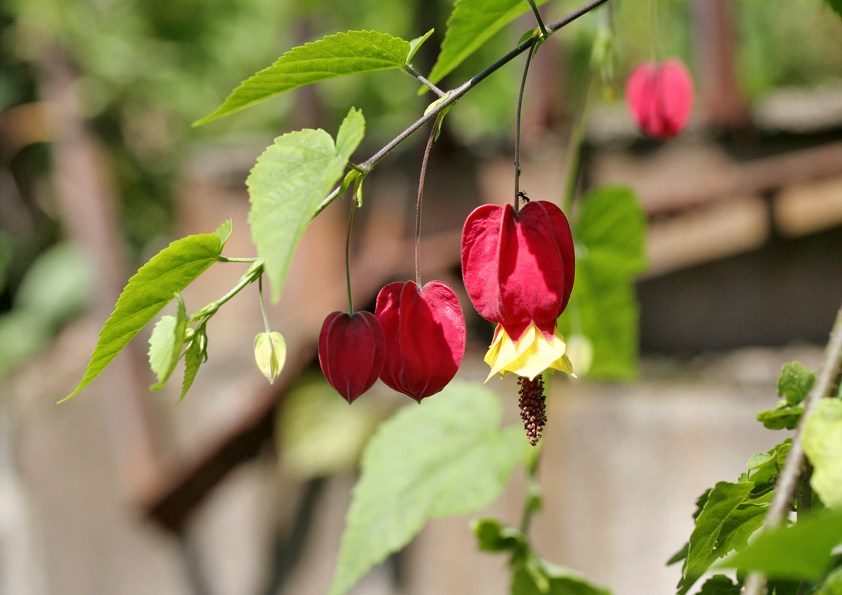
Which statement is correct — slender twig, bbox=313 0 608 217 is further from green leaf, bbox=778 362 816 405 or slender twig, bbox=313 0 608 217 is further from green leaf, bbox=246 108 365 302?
green leaf, bbox=778 362 816 405

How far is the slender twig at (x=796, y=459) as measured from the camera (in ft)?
0.61

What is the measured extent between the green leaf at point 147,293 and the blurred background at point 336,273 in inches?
14.4

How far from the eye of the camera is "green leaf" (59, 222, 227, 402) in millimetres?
262

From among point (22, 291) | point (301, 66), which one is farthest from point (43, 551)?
point (301, 66)

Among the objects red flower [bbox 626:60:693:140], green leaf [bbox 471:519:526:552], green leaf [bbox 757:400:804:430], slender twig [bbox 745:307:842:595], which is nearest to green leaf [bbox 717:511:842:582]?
slender twig [bbox 745:307:842:595]

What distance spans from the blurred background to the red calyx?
0.27 m

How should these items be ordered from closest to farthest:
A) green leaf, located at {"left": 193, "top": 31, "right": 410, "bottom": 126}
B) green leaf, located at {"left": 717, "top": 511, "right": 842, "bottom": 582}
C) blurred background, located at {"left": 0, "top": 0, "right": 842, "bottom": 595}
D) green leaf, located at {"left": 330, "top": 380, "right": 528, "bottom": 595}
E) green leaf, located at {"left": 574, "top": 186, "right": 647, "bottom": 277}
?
1. green leaf, located at {"left": 717, "top": 511, "right": 842, "bottom": 582}
2. green leaf, located at {"left": 193, "top": 31, "right": 410, "bottom": 126}
3. green leaf, located at {"left": 330, "top": 380, "right": 528, "bottom": 595}
4. green leaf, located at {"left": 574, "top": 186, "right": 647, "bottom": 277}
5. blurred background, located at {"left": 0, "top": 0, "right": 842, "bottom": 595}

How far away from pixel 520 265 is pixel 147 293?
0.15 meters

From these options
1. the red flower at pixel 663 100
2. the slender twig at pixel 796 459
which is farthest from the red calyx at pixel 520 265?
the red flower at pixel 663 100

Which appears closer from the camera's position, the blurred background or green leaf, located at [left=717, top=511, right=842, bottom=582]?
green leaf, located at [left=717, top=511, right=842, bottom=582]

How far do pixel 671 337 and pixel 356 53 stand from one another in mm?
915

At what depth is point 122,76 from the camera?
6.61ft

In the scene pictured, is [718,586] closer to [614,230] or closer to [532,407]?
[532,407]

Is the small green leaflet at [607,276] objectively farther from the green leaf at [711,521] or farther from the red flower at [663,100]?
the green leaf at [711,521]
